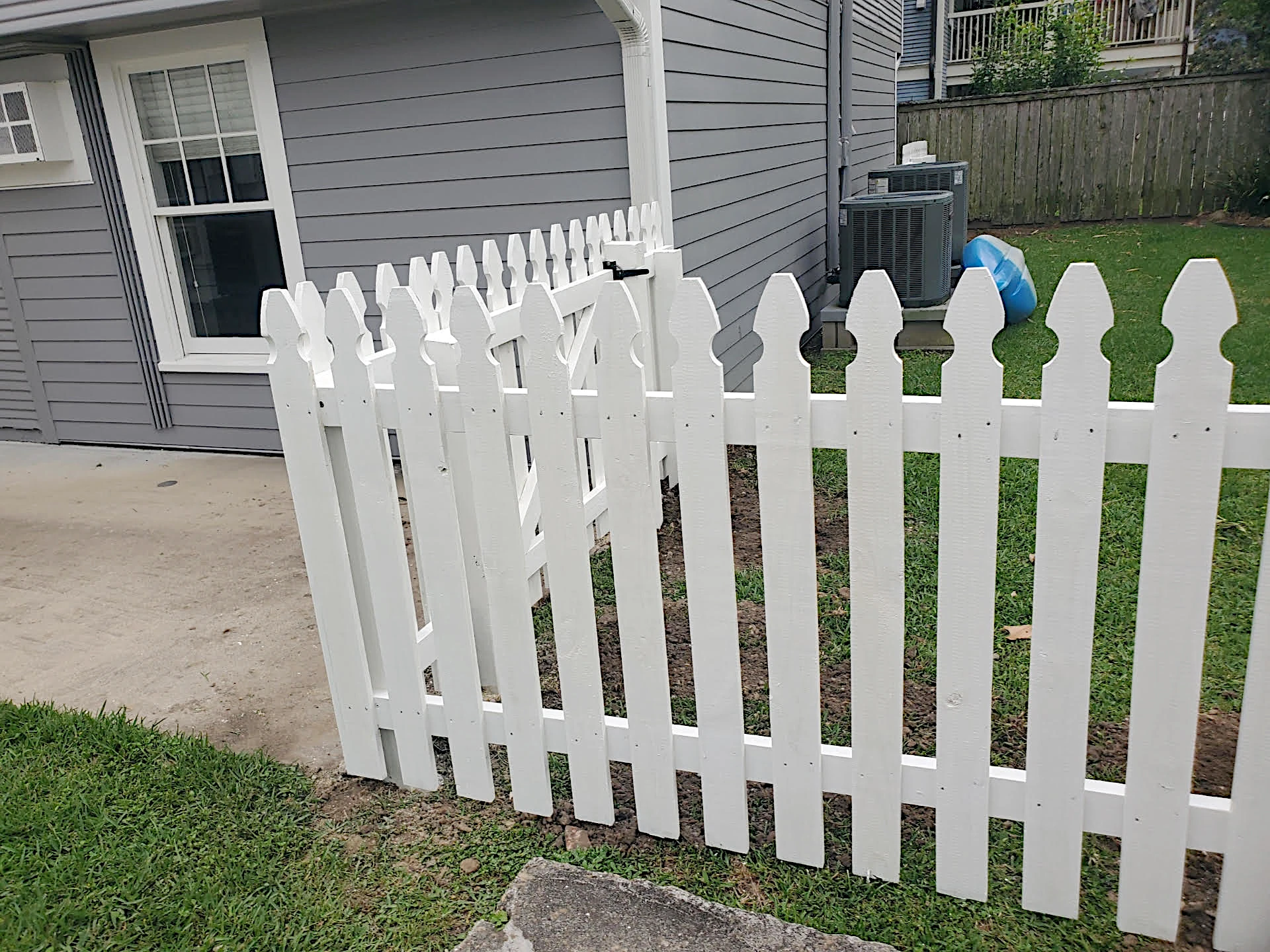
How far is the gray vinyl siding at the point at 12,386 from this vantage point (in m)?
6.53

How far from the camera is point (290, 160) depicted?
5.40 meters

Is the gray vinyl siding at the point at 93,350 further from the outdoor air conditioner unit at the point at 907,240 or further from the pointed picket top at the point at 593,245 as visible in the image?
the outdoor air conditioner unit at the point at 907,240

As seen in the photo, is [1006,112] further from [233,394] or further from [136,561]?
[136,561]

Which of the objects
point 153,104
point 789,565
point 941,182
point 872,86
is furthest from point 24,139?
point 872,86

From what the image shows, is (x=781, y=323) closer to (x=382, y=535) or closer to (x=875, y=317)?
(x=875, y=317)

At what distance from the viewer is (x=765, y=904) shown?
2.18 metres

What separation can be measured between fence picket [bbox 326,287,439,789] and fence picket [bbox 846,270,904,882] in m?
1.08

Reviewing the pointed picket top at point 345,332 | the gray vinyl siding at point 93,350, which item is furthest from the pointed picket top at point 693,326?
the gray vinyl siding at point 93,350

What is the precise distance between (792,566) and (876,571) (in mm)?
168

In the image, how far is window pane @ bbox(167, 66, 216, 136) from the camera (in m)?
5.46

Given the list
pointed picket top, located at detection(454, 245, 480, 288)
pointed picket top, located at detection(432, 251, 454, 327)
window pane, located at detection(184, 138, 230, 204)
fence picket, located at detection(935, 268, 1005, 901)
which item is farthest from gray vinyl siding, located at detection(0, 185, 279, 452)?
fence picket, located at detection(935, 268, 1005, 901)

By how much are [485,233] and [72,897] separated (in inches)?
143

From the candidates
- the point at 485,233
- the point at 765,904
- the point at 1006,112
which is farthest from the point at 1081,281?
the point at 1006,112

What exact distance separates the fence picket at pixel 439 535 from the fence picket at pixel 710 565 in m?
0.60
